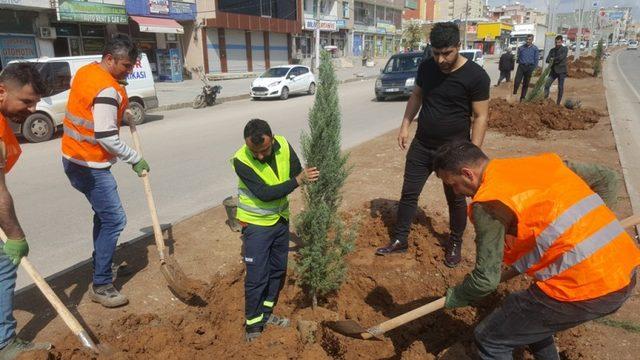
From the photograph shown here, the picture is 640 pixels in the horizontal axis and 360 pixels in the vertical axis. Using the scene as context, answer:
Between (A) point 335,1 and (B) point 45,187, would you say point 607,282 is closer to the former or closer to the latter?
(B) point 45,187

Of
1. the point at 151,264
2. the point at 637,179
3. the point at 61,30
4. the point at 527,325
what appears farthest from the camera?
the point at 61,30

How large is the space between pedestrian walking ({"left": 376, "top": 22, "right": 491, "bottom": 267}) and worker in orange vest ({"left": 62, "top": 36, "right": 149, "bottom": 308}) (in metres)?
2.44

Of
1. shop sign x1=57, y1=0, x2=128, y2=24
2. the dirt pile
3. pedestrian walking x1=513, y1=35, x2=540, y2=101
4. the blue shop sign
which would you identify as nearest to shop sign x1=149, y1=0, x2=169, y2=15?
the blue shop sign

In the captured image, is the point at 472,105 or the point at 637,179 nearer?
the point at 472,105

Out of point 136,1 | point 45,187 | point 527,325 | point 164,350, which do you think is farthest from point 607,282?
point 136,1

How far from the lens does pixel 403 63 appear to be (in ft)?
56.9

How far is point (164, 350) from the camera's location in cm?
306

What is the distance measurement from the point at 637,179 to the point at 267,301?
608 cm

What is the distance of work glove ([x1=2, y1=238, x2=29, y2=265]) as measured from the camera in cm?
268

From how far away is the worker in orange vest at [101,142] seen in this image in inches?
133

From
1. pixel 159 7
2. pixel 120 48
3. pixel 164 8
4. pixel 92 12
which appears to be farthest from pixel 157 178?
pixel 164 8

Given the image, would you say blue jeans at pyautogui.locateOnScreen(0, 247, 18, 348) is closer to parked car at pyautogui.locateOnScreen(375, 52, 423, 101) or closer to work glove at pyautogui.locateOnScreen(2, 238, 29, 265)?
work glove at pyautogui.locateOnScreen(2, 238, 29, 265)

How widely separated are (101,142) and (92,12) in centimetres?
2103

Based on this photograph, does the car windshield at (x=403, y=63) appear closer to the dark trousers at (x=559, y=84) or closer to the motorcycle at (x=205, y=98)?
the dark trousers at (x=559, y=84)
